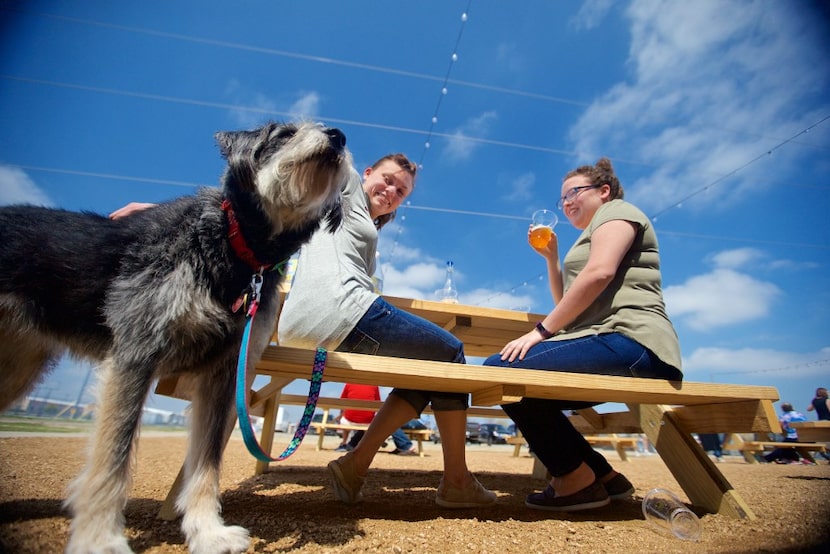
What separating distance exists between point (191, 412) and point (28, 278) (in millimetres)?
858

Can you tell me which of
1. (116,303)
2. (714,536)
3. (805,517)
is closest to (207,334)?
(116,303)

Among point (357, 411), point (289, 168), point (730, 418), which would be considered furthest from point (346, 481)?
point (357, 411)

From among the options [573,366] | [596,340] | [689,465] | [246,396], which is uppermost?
[596,340]

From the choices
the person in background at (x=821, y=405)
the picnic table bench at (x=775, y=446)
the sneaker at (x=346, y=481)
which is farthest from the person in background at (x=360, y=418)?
the person in background at (x=821, y=405)

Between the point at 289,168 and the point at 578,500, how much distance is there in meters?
2.49

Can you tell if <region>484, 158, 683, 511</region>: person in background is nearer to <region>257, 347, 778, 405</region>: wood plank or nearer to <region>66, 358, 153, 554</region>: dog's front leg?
<region>257, 347, 778, 405</region>: wood plank

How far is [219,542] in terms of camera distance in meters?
1.44

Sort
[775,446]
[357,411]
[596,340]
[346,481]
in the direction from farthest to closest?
1. [775,446]
2. [357,411]
3. [346,481]
4. [596,340]

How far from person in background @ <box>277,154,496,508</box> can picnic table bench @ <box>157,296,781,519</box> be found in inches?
6.9

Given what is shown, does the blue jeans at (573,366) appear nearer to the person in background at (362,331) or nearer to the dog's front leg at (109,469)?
the person in background at (362,331)

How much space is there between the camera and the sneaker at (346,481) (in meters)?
2.39

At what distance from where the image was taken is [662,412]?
8.80 ft

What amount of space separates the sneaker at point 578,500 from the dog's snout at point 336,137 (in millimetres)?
2394

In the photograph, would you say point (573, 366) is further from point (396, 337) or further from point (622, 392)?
point (396, 337)
